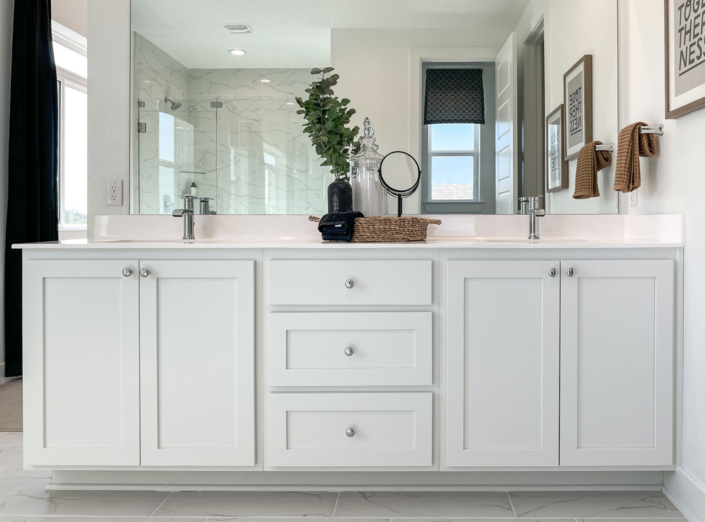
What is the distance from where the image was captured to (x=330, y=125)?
7.01 feet

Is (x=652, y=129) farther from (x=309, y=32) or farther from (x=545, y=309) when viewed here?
(x=309, y=32)

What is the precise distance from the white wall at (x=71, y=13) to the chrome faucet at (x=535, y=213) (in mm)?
3221

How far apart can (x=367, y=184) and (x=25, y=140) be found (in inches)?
89.2

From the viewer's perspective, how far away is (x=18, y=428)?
2.45 m

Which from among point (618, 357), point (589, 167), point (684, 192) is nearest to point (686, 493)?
point (618, 357)

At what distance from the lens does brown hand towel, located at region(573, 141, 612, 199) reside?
2.11 metres

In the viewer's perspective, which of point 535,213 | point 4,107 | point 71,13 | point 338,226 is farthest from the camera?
point 71,13

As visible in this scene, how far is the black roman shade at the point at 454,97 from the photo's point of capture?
2145 mm

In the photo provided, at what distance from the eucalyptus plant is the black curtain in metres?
2.00

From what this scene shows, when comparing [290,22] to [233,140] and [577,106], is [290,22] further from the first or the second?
[577,106]

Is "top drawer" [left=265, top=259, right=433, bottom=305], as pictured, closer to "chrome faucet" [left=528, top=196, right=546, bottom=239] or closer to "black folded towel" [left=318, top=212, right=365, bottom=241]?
"black folded towel" [left=318, top=212, right=365, bottom=241]

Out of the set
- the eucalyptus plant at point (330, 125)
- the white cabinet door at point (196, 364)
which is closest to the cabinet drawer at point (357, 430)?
the white cabinet door at point (196, 364)

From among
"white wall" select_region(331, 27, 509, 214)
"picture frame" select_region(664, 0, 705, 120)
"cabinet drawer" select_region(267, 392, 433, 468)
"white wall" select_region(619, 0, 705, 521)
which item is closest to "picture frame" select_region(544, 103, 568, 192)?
"white wall" select_region(619, 0, 705, 521)

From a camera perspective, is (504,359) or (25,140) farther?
(25,140)
